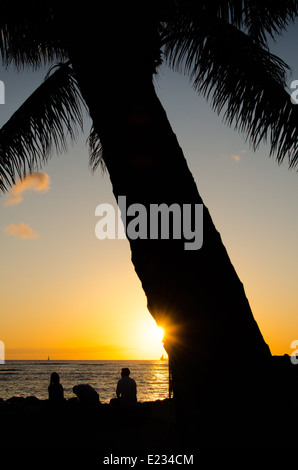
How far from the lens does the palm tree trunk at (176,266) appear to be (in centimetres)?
162

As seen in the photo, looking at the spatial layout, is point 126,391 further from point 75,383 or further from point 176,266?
point 75,383

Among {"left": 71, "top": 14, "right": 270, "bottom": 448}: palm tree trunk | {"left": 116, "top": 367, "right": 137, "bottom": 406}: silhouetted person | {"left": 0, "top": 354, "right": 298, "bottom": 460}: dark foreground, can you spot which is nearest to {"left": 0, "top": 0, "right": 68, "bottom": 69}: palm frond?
{"left": 71, "top": 14, "right": 270, "bottom": 448}: palm tree trunk

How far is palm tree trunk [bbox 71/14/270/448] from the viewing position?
5.32 ft

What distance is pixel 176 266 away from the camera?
177 centimetres

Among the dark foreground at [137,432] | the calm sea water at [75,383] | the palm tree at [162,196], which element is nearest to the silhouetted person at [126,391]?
the dark foreground at [137,432]

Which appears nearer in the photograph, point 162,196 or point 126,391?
point 162,196

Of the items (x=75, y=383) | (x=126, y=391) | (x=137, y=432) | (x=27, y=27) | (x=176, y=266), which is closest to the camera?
(x=176, y=266)

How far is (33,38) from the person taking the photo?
12.2 feet

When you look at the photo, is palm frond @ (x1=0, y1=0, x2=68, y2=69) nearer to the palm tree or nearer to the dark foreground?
the palm tree

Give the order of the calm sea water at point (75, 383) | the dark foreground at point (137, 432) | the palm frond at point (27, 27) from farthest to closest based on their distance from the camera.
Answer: the calm sea water at point (75, 383), the palm frond at point (27, 27), the dark foreground at point (137, 432)

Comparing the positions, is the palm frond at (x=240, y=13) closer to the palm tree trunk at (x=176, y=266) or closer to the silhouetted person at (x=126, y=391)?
the palm tree trunk at (x=176, y=266)

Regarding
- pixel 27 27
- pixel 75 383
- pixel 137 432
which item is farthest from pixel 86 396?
Answer: pixel 75 383

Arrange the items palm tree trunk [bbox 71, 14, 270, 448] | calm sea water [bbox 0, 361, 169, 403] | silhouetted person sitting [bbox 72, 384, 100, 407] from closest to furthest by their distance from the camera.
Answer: palm tree trunk [bbox 71, 14, 270, 448]
silhouetted person sitting [bbox 72, 384, 100, 407]
calm sea water [bbox 0, 361, 169, 403]

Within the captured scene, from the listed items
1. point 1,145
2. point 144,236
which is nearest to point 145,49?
point 144,236
